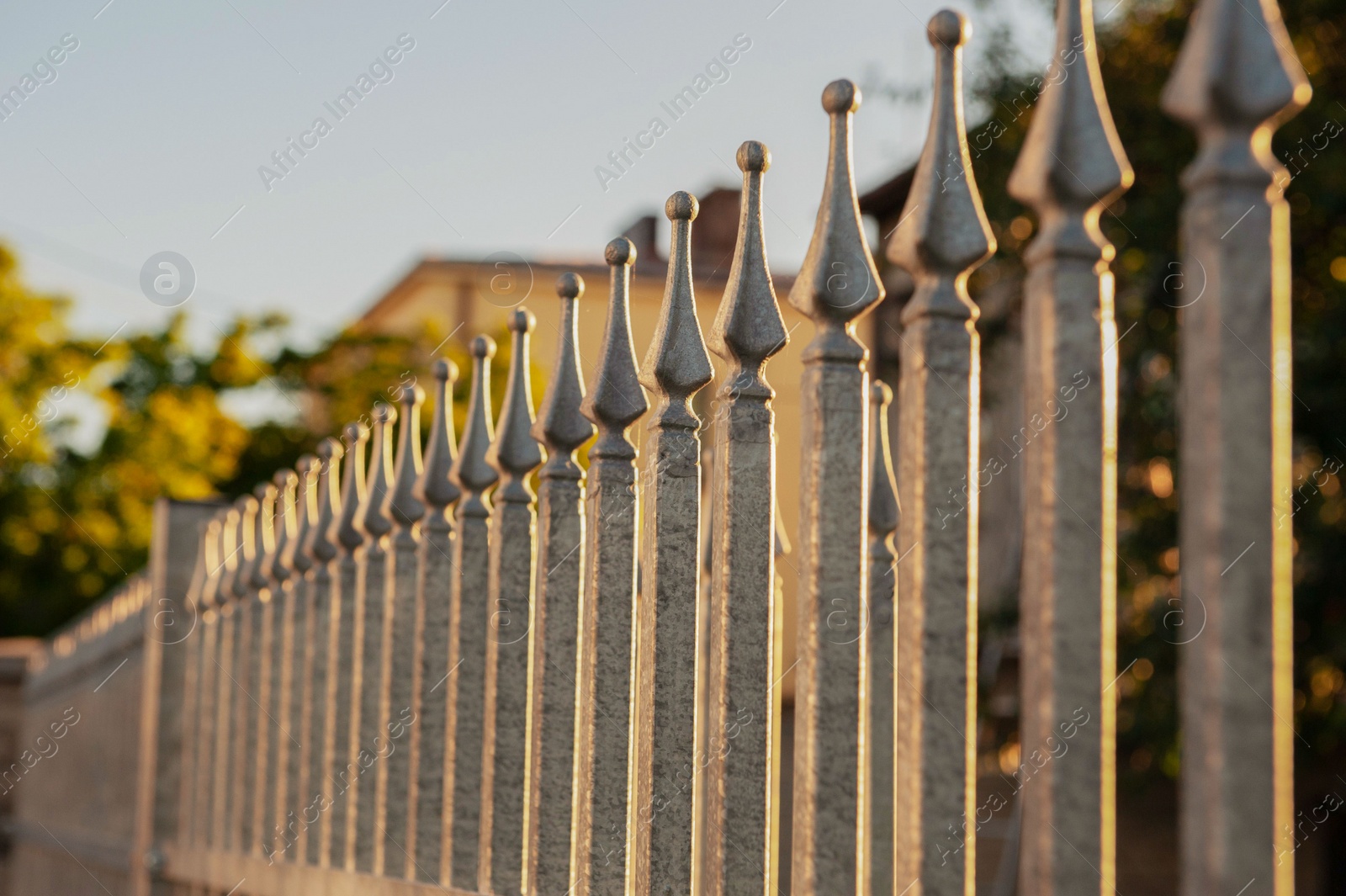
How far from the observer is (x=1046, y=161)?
4.27 ft

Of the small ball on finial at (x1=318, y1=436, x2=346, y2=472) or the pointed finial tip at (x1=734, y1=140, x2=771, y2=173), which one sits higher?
the pointed finial tip at (x1=734, y1=140, x2=771, y2=173)

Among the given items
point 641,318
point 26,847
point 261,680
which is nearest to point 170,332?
point 641,318

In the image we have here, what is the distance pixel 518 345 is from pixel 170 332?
1281 inches

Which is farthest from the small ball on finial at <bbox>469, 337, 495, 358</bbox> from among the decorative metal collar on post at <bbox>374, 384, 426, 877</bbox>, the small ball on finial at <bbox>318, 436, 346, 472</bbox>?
the small ball on finial at <bbox>318, 436, 346, 472</bbox>

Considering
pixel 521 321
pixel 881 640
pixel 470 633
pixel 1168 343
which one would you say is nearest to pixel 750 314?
pixel 521 321

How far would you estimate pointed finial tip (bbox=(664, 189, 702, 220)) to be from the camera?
208cm

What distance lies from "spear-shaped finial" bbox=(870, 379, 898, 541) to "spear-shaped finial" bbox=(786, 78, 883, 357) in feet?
2.90

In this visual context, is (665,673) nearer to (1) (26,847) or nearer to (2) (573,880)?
(2) (573,880)

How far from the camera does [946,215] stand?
148 cm

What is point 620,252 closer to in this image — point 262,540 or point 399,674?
point 399,674

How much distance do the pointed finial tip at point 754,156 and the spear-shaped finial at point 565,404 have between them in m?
0.50

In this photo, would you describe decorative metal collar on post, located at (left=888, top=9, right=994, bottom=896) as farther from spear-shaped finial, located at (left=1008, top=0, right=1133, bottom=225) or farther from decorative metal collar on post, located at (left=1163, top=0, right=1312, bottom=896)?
decorative metal collar on post, located at (left=1163, top=0, right=1312, bottom=896)

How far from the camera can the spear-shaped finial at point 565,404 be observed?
2385 mm

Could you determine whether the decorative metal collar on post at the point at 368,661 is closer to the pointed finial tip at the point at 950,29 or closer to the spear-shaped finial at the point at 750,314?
the spear-shaped finial at the point at 750,314
